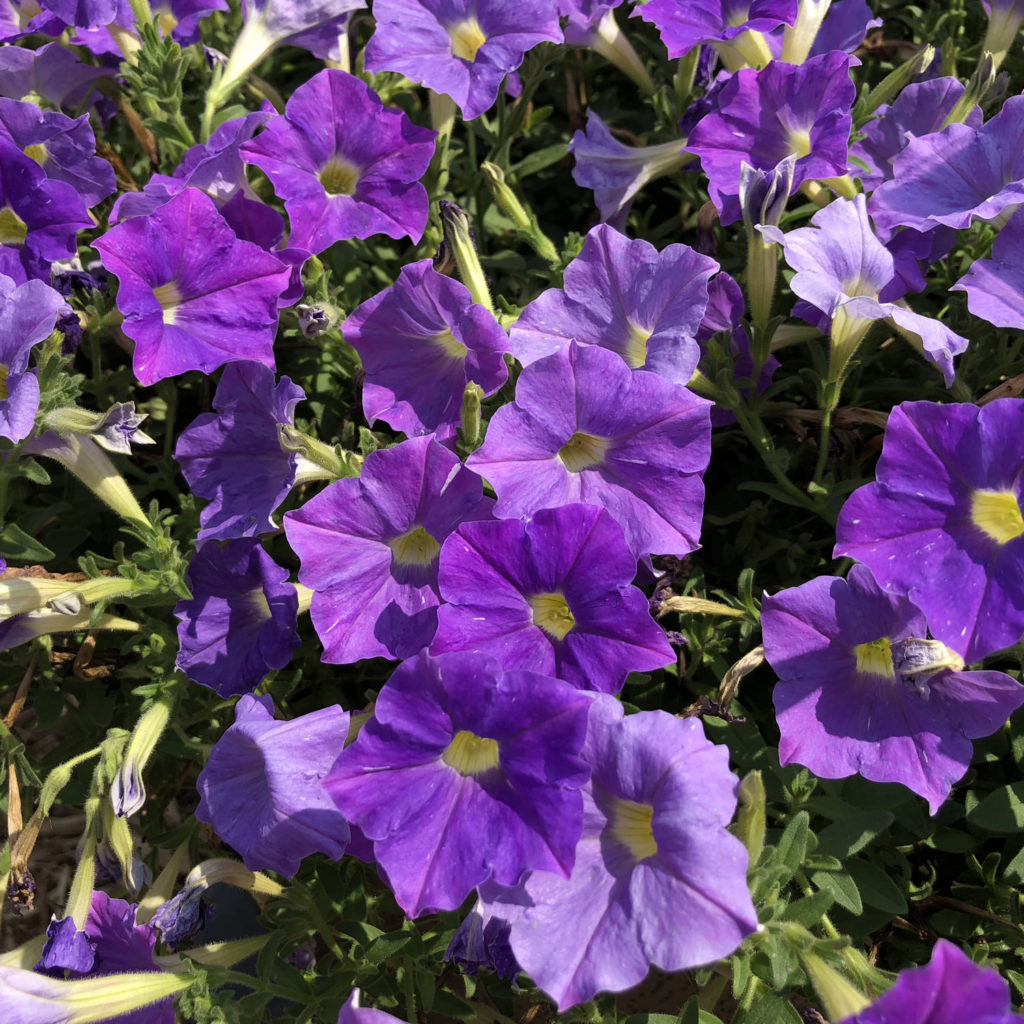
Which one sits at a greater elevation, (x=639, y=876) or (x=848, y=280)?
(x=848, y=280)

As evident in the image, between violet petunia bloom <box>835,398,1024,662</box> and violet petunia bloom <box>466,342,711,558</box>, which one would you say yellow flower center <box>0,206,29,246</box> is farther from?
violet petunia bloom <box>835,398,1024,662</box>

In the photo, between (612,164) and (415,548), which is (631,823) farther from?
(612,164)

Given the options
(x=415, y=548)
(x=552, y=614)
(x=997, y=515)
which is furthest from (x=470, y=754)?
(x=997, y=515)

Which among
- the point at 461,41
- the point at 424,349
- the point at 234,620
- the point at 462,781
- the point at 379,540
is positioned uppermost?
the point at 461,41

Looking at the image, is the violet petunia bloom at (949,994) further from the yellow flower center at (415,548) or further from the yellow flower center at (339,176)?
the yellow flower center at (339,176)

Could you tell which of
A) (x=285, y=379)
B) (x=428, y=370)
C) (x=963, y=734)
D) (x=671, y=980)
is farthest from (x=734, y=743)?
(x=285, y=379)

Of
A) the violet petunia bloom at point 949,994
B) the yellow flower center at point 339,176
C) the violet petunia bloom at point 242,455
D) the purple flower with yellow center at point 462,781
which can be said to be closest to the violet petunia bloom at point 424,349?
the violet petunia bloom at point 242,455

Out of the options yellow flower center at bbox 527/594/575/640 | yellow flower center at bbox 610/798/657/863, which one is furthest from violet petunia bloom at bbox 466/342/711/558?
yellow flower center at bbox 610/798/657/863
